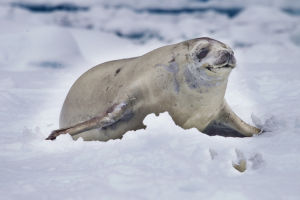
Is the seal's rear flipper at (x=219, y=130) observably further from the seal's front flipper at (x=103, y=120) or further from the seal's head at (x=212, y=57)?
the seal's front flipper at (x=103, y=120)

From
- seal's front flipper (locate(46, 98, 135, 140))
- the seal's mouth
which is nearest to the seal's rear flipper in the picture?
the seal's mouth

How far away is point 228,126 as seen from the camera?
158 inches

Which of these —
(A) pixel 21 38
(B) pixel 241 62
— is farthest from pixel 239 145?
(A) pixel 21 38

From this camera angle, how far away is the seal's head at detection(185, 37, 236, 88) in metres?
3.31

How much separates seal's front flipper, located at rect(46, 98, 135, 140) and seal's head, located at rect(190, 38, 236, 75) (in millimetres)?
595

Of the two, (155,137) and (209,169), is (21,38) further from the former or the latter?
(209,169)

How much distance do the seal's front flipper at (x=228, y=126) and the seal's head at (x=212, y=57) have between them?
63 cm

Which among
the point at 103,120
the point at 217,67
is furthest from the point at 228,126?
the point at 103,120

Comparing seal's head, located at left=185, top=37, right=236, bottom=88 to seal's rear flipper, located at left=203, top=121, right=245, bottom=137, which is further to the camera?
seal's rear flipper, located at left=203, top=121, right=245, bottom=137

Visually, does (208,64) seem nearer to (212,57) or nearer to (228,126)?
(212,57)

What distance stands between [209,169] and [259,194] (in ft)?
1.42

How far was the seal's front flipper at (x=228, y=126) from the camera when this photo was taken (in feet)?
12.8

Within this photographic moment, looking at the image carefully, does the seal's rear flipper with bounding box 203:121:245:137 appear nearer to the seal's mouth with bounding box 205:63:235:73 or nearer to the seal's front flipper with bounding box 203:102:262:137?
the seal's front flipper with bounding box 203:102:262:137

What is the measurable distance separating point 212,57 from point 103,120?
0.91 meters
